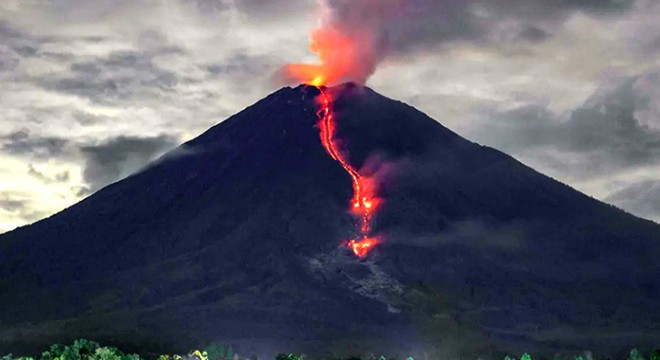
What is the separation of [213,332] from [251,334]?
5.88 metres

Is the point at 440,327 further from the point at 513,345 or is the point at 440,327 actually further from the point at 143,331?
the point at 143,331

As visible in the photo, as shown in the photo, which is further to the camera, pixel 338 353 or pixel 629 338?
pixel 629 338

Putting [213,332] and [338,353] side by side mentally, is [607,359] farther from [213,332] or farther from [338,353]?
[213,332]

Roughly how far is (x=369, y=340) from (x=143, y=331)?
3468cm

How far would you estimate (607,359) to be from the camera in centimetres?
17800

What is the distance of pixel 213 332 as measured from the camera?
19025 centimetres

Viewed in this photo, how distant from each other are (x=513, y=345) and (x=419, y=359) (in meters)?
25.5

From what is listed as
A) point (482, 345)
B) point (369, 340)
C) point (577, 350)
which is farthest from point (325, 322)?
point (577, 350)

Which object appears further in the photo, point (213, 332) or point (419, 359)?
point (213, 332)

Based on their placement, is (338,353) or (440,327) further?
(440,327)

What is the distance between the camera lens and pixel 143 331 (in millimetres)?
191125

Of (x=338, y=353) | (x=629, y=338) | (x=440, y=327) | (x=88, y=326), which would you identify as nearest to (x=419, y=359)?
(x=338, y=353)

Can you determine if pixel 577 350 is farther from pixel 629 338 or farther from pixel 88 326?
pixel 88 326

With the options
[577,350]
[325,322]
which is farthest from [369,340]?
[577,350]
